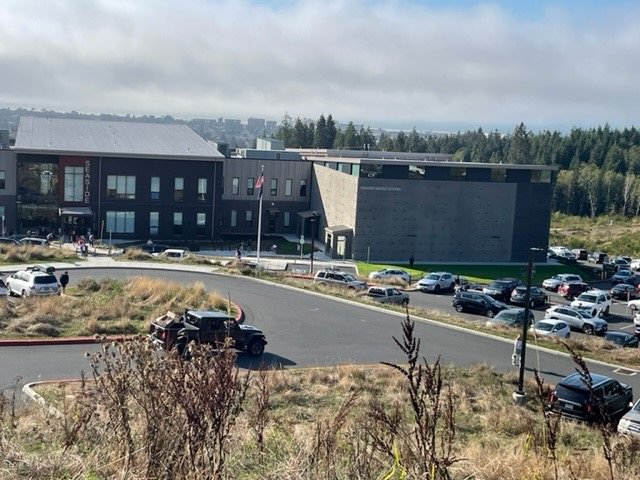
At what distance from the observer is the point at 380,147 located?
16825 centimetres

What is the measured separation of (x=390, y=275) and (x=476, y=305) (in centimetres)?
1173

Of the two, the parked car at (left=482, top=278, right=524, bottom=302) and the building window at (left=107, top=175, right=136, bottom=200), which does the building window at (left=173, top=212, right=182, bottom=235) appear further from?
the parked car at (left=482, top=278, right=524, bottom=302)

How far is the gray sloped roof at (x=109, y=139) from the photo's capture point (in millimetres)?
62469

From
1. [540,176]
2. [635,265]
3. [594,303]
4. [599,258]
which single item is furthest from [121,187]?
[635,265]

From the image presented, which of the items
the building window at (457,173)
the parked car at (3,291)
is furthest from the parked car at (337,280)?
the building window at (457,173)

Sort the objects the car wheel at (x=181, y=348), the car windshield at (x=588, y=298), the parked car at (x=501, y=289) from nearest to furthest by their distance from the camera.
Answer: the car wheel at (x=181, y=348), the car windshield at (x=588, y=298), the parked car at (x=501, y=289)

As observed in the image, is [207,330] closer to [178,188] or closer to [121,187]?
[121,187]

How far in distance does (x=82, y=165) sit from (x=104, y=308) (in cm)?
3663

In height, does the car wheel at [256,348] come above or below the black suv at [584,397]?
below

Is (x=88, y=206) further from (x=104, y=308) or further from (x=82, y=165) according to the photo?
(x=104, y=308)

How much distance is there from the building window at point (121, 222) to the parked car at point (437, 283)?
87.2ft

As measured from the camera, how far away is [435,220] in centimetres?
6156

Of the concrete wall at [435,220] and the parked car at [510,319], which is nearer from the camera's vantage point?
the parked car at [510,319]

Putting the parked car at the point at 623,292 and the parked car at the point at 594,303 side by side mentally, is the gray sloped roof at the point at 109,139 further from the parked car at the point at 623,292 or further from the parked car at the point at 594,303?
the parked car at the point at 594,303
